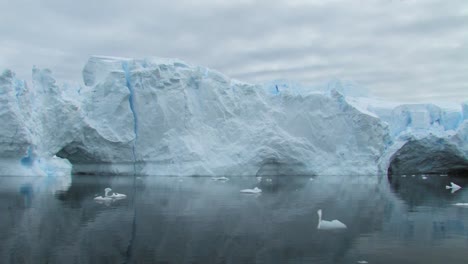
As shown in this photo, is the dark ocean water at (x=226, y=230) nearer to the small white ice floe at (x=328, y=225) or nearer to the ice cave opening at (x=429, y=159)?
the small white ice floe at (x=328, y=225)

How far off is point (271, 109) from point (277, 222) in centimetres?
1753

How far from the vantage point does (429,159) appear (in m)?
30.1

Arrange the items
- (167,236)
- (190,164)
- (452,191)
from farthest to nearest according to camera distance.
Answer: (190,164) < (452,191) < (167,236)

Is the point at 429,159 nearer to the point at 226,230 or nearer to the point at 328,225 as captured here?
the point at 328,225

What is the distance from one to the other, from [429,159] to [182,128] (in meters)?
16.0

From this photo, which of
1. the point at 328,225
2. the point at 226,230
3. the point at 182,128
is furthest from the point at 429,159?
the point at 226,230

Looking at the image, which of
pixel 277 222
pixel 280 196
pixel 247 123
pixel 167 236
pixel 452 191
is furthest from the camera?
pixel 247 123

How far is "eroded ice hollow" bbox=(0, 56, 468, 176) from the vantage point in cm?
2406

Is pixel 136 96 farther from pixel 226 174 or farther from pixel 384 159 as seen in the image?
pixel 384 159

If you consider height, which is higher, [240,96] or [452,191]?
[240,96]

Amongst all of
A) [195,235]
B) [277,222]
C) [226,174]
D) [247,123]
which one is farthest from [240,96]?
[195,235]

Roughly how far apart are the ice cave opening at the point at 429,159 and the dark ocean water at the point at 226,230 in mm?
13455

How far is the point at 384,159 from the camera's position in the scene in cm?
2933

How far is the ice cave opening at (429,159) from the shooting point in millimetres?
27625
